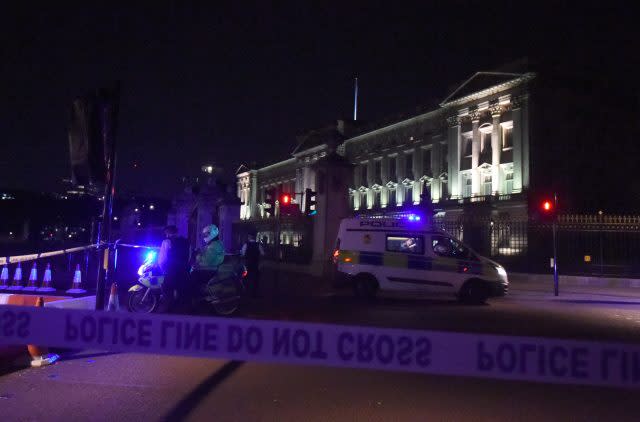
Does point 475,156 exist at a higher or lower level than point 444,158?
lower

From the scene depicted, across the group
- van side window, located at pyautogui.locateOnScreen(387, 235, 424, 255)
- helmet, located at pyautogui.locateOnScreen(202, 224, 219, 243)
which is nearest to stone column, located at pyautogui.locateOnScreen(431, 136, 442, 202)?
van side window, located at pyautogui.locateOnScreen(387, 235, 424, 255)

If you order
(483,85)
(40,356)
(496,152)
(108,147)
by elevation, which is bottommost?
(40,356)

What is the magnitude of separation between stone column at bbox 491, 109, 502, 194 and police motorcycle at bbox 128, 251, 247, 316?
133ft

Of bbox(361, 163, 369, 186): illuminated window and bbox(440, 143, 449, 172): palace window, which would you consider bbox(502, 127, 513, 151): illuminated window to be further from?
bbox(361, 163, 369, 186): illuminated window

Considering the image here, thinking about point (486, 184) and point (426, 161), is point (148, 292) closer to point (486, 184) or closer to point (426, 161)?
point (486, 184)

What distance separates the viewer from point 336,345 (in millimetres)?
3205

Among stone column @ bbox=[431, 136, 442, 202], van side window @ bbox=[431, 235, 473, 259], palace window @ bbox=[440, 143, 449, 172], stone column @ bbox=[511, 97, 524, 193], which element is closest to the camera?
van side window @ bbox=[431, 235, 473, 259]

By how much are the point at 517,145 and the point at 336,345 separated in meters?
44.7

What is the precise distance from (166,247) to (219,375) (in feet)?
10.9

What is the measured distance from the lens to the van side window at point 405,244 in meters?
13.7

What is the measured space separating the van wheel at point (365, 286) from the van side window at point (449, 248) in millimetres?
1770

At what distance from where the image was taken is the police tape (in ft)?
9.82

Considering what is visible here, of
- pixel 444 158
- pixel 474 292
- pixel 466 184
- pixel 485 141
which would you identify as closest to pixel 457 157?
pixel 466 184

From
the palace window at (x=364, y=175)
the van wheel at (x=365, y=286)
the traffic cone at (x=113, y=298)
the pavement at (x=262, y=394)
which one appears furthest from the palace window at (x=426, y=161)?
the pavement at (x=262, y=394)
